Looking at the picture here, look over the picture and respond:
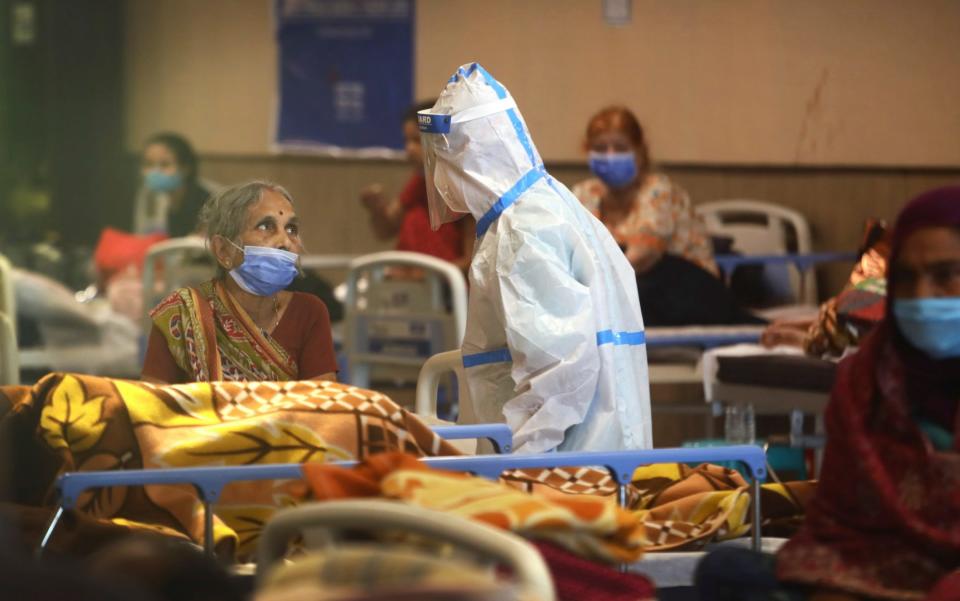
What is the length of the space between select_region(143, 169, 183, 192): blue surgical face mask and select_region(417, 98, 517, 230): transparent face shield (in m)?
2.68

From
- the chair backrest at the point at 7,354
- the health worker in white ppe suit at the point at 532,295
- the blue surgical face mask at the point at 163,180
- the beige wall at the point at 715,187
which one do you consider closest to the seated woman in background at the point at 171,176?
the blue surgical face mask at the point at 163,180

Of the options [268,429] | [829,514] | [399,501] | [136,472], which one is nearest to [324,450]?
[268,429]

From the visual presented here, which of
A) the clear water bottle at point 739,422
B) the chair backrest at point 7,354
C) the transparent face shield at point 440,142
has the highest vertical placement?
the transparent face shield at point 440,142

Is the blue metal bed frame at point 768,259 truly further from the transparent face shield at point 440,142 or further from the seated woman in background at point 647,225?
the transparent face shield at point 440,142

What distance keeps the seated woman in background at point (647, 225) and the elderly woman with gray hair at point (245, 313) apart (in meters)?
2.68

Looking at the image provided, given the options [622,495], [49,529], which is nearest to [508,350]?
[622,495]

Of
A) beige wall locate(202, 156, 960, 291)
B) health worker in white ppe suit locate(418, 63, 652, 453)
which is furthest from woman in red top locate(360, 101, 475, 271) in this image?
health worker in white ppe suit locate(418, 63, 652, 453)

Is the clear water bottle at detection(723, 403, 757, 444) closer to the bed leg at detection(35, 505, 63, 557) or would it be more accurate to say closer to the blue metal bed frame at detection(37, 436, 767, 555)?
the blue metal bed frame at detection(37, 436, 767, 555)

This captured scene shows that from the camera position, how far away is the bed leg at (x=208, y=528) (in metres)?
2.72

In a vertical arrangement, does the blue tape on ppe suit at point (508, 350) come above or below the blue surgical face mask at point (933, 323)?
below

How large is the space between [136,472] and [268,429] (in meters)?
0.30

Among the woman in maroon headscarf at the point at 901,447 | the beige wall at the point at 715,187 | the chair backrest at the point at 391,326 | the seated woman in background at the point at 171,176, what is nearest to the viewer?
the woman in maroon headscarf at the point at 901,447

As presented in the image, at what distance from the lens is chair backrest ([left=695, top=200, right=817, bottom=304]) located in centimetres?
702

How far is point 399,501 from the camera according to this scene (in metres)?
2.26
